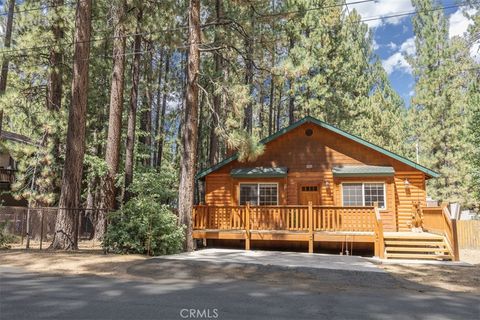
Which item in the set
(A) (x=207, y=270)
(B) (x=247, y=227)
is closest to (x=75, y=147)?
(A) (x=207, y=270)

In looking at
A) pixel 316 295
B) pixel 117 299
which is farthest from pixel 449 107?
pixel 117 299

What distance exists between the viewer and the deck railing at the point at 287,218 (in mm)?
12695

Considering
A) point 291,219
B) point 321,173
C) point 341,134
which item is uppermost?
point 341,134

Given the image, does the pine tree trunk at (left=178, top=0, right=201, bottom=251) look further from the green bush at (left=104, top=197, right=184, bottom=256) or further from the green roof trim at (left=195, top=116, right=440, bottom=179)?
the green roof trim at (left=195, top=116, right=440, bottom=179)

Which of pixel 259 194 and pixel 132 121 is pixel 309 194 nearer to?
pixel 259 194

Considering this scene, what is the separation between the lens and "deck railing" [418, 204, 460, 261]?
10992 millimetres

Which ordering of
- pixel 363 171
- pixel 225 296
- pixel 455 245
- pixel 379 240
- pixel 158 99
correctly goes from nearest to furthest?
pixel 225 296 → pixel 455 245 → pixel 379 240 → pixel 363 171 → pixel 158 99

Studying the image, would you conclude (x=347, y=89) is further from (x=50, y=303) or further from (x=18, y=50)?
(x=50, y=303)

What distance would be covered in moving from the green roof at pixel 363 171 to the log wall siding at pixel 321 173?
0.93 feet

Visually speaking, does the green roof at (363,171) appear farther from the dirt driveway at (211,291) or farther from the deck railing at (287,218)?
the dirt driveway at (211,291)

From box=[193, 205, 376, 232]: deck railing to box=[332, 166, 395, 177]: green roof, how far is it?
79.3 inches

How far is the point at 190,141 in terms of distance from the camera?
12102 millimetres

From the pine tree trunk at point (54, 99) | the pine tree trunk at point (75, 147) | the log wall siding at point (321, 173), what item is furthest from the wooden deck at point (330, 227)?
the pine tree trunk at point (54, 99)

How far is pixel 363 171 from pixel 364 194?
972 millimetres
